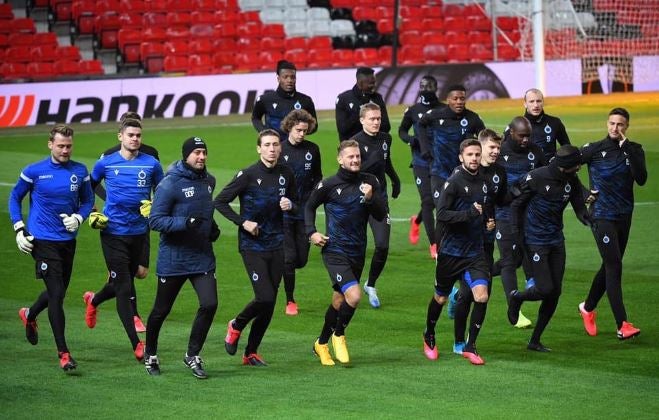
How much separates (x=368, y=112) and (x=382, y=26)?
26518 mm

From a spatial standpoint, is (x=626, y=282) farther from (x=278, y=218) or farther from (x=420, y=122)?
(x=278, y=218)

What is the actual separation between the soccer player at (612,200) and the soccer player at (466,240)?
5.15 ft

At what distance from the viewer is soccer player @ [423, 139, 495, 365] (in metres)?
11.3

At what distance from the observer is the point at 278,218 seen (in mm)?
11422

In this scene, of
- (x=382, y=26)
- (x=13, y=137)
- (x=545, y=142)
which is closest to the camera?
(x=545, y=142)

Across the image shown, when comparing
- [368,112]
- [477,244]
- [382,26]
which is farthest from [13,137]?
[477,244]

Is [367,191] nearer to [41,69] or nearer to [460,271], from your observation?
[460,271]

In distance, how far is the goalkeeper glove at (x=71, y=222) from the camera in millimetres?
11180

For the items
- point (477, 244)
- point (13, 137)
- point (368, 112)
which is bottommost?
point (13, 137)

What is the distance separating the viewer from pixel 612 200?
1249cm

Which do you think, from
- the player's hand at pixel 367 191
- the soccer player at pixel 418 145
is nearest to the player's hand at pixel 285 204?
the player's hand at pixel 367 191

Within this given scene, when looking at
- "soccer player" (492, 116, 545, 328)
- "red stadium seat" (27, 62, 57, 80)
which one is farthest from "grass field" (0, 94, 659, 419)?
"red stadium seat" (27, 62, 57, 80)

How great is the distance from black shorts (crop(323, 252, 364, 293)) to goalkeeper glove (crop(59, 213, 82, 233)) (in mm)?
2210

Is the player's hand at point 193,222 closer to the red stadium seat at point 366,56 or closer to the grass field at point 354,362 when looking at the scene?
the grass field at point 354,362
